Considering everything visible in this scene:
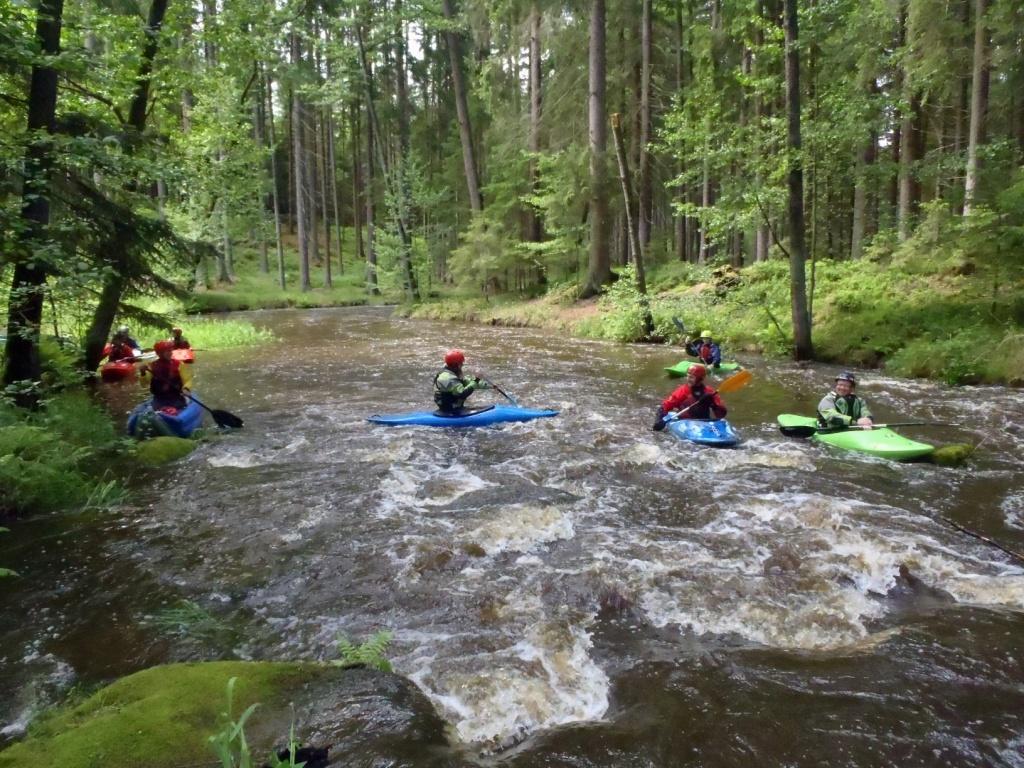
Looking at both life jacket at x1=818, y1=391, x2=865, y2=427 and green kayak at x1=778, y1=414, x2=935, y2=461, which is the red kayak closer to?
green kayak at x1=778, y1=414, x2=935, y2=461

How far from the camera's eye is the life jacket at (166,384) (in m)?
8.48

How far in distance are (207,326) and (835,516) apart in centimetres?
1818

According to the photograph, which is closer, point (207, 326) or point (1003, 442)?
point (1003, 442)

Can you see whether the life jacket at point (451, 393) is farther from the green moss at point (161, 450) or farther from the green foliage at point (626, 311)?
the green foliage at point (626, 311)

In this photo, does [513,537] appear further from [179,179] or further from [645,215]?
[645,215]

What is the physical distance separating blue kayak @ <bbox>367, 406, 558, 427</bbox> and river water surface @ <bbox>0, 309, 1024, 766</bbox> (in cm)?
65

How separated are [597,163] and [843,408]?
1396 centimetres

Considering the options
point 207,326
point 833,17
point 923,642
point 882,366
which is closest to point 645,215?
point 833,17

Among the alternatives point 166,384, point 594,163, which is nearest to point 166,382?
point 166,384

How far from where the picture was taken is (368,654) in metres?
3.34

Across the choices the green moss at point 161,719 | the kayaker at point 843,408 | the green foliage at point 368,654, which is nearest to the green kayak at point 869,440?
the kayaker at point 843,408

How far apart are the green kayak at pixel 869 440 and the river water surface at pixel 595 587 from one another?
180mm

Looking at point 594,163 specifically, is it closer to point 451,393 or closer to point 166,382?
point 451,393

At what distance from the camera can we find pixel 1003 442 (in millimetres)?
7605
